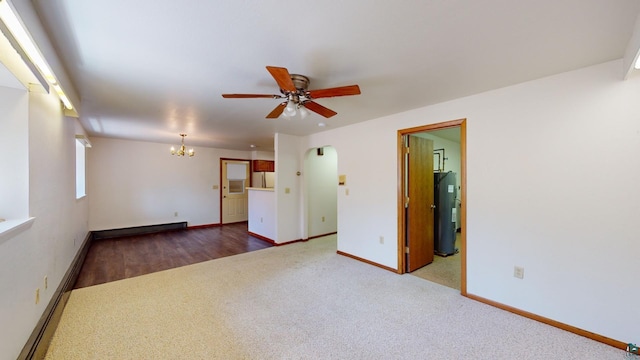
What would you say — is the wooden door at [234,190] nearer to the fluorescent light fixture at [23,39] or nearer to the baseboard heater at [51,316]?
the baseboard heater at [51,316]

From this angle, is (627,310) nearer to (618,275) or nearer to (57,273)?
(618,275)

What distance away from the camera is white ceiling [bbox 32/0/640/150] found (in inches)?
54.7

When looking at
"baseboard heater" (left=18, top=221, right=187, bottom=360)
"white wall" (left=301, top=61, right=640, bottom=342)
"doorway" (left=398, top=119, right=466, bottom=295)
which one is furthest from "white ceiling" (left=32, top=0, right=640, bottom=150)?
"baseboard heater" (left=18, top=221, right=187, bottom=360)

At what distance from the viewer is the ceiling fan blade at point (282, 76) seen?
1.64 metres

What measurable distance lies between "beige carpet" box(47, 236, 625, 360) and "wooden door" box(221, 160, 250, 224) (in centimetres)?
416

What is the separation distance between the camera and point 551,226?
2.27m

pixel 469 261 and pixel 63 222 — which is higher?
pixel 63 222

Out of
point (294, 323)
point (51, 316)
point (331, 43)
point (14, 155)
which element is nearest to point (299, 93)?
point (331, 43)

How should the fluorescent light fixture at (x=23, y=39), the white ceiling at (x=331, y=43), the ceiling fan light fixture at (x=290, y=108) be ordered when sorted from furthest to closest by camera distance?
the ceiling fan light fixture at (x=290, y=108), the white ceiling at (x=331, y=43), the fluorescent light fixture at (x=23, y=39)

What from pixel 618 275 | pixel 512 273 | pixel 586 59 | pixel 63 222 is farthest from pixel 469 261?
pixel 63 222

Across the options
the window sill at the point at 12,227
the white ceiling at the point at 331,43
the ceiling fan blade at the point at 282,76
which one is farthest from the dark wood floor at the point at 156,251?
the ceiling fan blade at the point at 282,76

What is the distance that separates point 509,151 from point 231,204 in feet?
22.8

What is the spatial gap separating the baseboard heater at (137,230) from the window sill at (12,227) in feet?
14.8

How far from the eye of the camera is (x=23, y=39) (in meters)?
1.37
